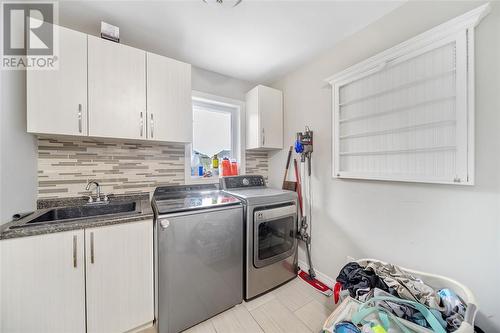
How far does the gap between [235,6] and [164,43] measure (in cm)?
86

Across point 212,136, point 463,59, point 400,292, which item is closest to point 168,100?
point 212,136

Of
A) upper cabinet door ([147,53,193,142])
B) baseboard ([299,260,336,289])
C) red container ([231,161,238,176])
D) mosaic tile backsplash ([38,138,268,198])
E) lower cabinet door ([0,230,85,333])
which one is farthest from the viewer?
red container ([231,161,238,176])

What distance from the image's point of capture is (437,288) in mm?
1156

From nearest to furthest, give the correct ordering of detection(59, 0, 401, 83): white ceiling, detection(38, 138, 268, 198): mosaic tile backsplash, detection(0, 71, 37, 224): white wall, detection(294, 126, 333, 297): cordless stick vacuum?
detection(0, 71, 37, 224): white wall < detection(59, 0, 401, 83): white ceiling < detection(38, 138, 268, 198): mosaic tile backsplash < detection(294, 126, 333, 297): cordless stick vacuum

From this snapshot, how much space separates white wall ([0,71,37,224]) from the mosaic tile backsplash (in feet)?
0.31

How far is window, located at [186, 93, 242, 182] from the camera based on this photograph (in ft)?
7.58

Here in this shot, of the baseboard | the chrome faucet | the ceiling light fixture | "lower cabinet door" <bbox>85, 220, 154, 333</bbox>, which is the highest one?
the ceiling light fixture

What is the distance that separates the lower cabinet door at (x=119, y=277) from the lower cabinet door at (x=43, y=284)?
0.06 metres

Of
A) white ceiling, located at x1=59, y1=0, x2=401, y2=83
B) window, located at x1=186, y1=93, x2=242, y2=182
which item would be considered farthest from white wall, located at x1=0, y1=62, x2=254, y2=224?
window, located at x1=186, y1=93, x2=242, y2=182

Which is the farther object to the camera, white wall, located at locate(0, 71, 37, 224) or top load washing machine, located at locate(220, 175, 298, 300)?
top load washing machine, located at locate(220, 175, 298, 300)

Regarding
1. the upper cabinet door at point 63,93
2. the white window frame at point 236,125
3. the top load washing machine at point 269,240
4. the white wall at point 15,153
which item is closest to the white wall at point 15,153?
the white wall at point 15,153

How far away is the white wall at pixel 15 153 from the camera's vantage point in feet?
3.75

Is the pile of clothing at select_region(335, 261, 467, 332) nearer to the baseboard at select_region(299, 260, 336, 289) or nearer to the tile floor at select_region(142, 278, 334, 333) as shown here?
the tile floor at select_region(142, 278, 334, 333)

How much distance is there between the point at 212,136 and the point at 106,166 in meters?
1.21
